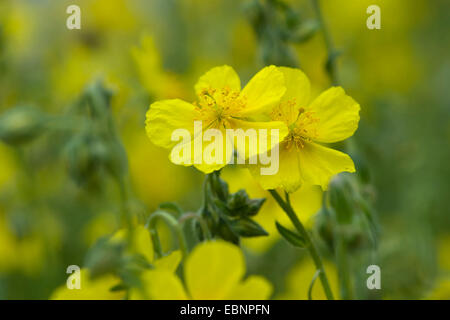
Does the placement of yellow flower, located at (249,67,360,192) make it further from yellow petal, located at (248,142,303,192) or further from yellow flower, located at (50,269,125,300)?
yellow flower, located at (50,269,125,300)

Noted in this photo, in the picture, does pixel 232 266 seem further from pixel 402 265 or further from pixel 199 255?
pixel 402 265

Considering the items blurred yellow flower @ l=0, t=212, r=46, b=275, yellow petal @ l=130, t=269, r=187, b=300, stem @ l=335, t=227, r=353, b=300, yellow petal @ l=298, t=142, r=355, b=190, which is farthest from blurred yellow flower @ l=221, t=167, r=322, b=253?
blurred yellow flower @ l=0, t=212, r=46, b=275

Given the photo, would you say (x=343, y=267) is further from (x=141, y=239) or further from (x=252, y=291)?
(x=141, y=239)

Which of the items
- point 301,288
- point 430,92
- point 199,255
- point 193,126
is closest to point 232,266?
point 199,255

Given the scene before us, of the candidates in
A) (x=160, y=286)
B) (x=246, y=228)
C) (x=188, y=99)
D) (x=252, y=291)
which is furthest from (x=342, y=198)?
(x=188, y=99)
